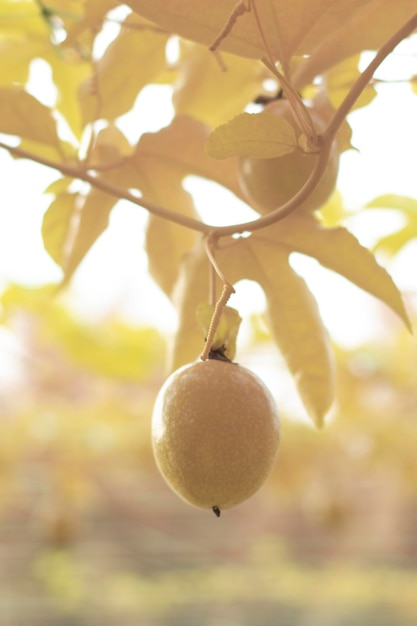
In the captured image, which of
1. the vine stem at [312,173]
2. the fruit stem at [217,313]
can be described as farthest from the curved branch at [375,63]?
the fruit stem at [217,313]

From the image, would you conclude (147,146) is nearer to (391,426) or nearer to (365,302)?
(391,426)

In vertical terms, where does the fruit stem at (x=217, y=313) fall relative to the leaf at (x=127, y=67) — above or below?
below

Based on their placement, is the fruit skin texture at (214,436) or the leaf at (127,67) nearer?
the fruit skin texture at (214,436)

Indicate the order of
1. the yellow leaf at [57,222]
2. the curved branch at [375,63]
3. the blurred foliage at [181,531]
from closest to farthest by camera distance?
1. the curved branch at [375,63]
2. the yellow leaf at [57,222]
3. the blurred foliage at [181,531]

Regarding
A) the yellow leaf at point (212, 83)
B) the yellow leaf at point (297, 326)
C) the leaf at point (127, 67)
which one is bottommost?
the yellow leaf at point (297, 326)

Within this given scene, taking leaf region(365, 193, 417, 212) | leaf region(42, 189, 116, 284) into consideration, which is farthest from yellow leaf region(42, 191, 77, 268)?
leaf region(365, 193, 417, 212)

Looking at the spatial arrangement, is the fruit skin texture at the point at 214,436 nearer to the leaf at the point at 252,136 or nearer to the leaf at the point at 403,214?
the leaf at the point at 252,136

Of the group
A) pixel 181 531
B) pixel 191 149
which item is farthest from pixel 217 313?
pixel 181 531
